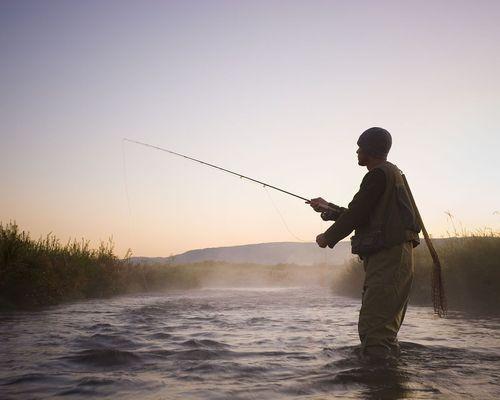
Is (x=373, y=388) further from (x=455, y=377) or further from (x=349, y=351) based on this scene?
(x=349, y=351)

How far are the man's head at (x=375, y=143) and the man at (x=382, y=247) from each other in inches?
7.5

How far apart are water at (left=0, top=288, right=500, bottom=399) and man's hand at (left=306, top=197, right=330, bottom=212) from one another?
1798mm

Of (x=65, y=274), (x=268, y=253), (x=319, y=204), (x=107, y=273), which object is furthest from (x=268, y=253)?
(x=319, y=204)

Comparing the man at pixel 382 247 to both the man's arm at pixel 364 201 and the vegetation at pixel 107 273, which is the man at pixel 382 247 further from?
the vegetation at pixel 107 273

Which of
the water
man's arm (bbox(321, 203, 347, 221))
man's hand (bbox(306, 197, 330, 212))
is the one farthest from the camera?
man's hand (bbox(306, 197, 330, 212))

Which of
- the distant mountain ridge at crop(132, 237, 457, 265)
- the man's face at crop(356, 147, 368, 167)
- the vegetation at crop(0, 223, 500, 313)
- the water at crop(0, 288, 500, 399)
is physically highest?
the distant mountain ridge at crop(132, 237, 457, 265)

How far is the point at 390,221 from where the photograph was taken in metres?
4.70

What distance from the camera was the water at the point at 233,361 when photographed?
3752 millimetres

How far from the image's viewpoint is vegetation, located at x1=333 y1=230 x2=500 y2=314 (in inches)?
448

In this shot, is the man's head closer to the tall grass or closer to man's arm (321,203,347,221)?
man's arm (321,203,347,221)

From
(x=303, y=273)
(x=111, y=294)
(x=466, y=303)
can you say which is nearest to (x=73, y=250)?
(x=111, y=294)

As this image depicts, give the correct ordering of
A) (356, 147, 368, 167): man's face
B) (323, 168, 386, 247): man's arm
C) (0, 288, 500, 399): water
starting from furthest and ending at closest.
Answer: (356, 147, 368, 167): man's face, (323, 168, 386, 247): man's arm, (0, 288, 500, 399): water

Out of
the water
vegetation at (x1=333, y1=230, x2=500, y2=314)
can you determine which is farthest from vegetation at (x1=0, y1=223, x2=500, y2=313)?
the water

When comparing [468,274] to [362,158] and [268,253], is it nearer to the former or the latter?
[362,158]
